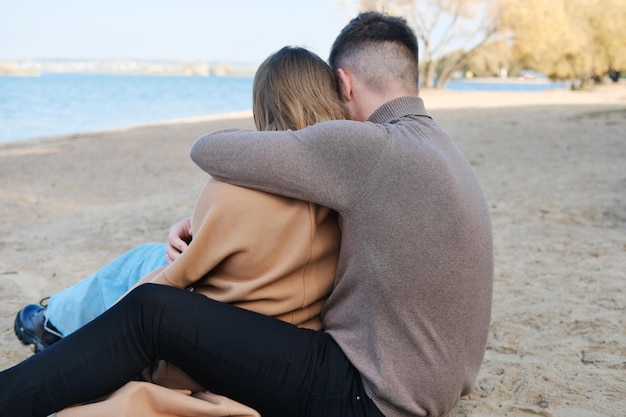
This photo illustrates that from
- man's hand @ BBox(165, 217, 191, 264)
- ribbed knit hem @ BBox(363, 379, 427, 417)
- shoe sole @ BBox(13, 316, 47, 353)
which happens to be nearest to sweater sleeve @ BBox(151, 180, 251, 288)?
man's hand @ BBox(165, 217, 191, 264)

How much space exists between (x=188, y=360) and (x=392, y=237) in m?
0.71

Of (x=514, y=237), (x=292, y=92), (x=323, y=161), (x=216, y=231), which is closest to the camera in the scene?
(x=323, y=161)

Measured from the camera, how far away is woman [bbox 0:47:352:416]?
6.23ft

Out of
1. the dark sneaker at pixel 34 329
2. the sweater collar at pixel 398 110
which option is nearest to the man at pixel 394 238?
the sweater collar at pixel 398 110

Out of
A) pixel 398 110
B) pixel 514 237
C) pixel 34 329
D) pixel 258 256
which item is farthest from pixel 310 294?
pixel 514 237

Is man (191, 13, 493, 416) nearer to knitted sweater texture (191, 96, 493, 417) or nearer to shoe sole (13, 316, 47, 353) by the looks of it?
knitted sweater texture (191, 96, 493, 417)

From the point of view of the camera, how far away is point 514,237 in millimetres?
4965

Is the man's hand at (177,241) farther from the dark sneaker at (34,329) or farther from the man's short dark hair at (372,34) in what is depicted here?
the dark sneaker at (34,329)

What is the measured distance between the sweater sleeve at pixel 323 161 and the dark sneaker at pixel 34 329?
156 centimetres

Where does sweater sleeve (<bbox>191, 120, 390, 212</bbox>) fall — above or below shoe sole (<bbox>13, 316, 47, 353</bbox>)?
above

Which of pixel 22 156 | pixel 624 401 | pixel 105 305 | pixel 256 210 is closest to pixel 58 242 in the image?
pixel 105 305

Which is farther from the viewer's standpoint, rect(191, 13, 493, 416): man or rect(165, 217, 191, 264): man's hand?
rect(165, 217, 191, 264): man's hand

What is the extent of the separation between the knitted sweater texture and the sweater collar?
0.14m

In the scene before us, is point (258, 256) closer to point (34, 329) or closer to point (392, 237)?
point (392, 237)
